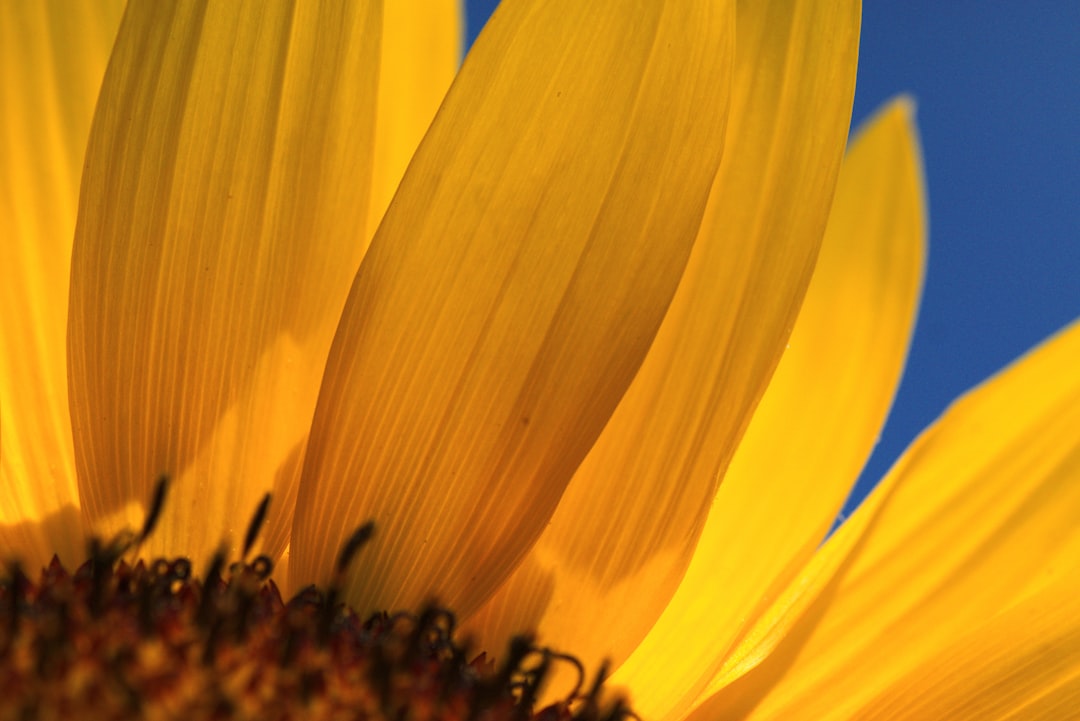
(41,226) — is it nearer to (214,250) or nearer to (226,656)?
(214,250)

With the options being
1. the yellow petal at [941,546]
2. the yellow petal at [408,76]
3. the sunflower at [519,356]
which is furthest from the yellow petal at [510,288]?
the yellow petal at [941,546]

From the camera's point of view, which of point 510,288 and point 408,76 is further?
point 408,76

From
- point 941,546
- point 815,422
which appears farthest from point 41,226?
point 941,546

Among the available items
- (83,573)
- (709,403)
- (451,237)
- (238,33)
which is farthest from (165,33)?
(709,403)

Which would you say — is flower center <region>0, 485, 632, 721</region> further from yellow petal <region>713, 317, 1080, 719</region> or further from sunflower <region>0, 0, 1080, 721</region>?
yellow petal <region>713, 317, 1080, 719</region>

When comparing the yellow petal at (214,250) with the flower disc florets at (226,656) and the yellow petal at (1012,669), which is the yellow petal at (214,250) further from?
the yellow petal at (1012,669)

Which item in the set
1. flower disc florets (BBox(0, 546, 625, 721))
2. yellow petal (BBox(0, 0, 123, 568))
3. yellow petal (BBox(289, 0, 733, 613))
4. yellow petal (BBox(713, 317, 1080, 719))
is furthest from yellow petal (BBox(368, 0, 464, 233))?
yellow petal (BBox(713, 317, 1080, 719))

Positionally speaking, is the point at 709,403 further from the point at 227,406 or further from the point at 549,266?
the point at 227,406
